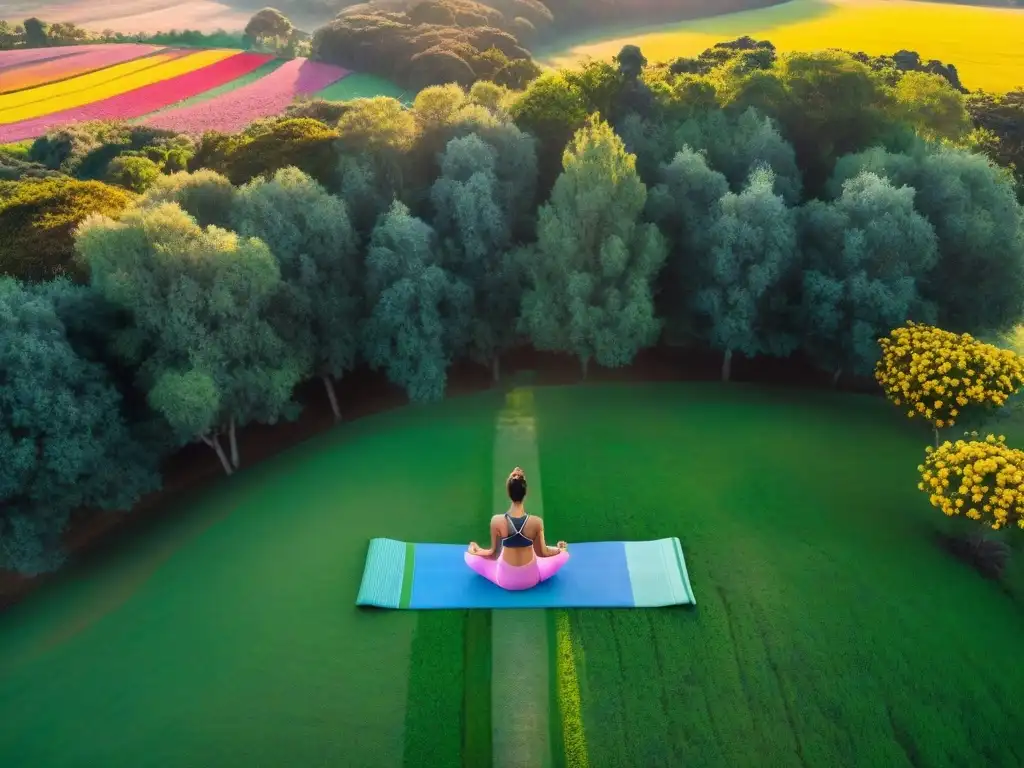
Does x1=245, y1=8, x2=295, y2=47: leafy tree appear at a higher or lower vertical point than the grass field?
higher

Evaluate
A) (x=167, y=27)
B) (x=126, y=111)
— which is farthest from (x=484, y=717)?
(x=167, y=27)

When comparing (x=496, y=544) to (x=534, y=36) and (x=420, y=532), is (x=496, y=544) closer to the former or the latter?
(x=420, y=532)

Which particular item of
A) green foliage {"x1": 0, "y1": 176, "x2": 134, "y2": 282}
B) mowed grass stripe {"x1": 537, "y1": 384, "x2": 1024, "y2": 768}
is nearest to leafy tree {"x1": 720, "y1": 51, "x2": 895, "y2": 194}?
mowed grass stripe {"x1": 537, "y1": 384, "x2": 1024, "y2": 768}

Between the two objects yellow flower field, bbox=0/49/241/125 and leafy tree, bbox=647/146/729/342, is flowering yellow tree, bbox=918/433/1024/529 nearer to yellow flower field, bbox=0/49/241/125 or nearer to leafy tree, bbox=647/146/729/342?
leafy tree, bbox=647/146/729/342

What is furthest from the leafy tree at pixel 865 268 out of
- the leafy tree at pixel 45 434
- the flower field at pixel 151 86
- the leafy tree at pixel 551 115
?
the flower field at pixel 151 86

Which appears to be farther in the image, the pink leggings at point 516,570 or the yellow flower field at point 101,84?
the yellow flower field at point 101,84

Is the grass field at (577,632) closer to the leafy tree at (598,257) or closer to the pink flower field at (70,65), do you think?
the leafy tree at (598,257)
